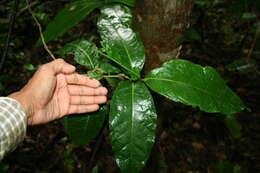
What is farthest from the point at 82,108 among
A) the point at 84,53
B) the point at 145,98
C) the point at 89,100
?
the point at 145,98

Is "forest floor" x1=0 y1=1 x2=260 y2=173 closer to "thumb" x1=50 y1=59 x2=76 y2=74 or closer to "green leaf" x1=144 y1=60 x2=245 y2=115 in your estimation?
"thumb" x1=50 y1=59 x2=76 y2=74

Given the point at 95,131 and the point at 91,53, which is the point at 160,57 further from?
the point at 95,131

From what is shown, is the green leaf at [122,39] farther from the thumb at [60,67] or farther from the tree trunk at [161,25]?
the thumb at [60,67]

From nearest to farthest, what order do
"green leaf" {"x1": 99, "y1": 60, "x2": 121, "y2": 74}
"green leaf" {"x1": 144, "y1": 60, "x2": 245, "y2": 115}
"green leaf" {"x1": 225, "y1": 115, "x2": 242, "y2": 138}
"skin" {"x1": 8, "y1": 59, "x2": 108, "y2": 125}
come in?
"green leaf" {"x1": 144, "y1": 60, "x2": 245, "y2": 115}
"green leaf" {"x1": 99, "y1": 60, "x2": 121, "y2": 74}
"skin" {"x1": 8, "y1": 59, "x2": 108, "y2": 125}
"green leaf" {"x1": 225, "y1": 115, "x2": 242, "y2": 138}

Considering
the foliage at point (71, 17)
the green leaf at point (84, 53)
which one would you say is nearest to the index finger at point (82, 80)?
the green leaf at point (84, 53)

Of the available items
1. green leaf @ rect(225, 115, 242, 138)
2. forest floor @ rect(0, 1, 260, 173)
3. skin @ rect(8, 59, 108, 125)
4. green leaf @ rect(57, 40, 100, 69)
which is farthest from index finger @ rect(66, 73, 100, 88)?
green leaf @ rect(225, 115, 242, 138)

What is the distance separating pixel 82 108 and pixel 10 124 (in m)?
0.32

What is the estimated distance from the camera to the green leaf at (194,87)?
2.97 ft

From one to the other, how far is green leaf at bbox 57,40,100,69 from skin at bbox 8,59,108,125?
84 millimetres

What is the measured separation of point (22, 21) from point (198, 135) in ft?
7.71

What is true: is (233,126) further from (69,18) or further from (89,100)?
(69,18)

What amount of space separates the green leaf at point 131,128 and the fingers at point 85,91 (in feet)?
0.87

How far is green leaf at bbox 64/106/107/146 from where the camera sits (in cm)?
119

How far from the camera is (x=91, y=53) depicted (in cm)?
111
